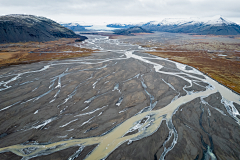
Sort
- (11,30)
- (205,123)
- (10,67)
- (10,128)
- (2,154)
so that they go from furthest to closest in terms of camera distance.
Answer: (11,30)
(10,67)
(205,123)
(10,128)
(2,154)

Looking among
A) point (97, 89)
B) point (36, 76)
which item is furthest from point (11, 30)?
point (97, 89)

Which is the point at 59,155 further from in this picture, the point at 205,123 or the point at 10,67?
the point at 10,67

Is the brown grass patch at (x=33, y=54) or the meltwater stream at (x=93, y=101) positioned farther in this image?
the brown grass patch at (x=33, y=54)

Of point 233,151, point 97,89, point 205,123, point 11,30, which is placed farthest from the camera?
point 11,30

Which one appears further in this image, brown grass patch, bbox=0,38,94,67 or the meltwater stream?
brown grass patch, bbox=0,38,94,67

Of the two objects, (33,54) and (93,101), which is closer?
(93,101)

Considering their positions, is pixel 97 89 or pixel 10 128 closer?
pixel 10 128

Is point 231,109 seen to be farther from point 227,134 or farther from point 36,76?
point 36,76

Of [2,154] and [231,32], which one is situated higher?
[231,32]
